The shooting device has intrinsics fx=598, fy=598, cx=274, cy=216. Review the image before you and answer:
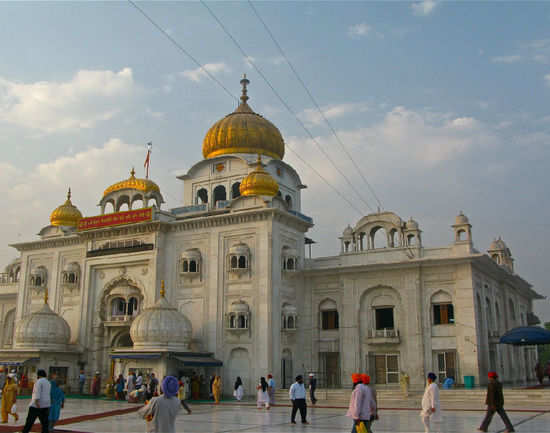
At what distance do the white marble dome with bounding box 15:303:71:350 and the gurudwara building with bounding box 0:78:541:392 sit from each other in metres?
0.07

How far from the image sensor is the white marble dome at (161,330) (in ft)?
86.1

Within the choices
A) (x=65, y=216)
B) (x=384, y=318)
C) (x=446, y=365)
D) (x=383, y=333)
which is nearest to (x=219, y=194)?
(x=65, y=216)

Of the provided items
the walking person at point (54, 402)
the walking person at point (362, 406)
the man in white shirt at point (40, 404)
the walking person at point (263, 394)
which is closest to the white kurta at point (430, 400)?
the walking person at point (362, 406)

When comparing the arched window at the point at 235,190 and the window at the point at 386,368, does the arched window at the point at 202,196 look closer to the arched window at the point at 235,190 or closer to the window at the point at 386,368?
the arched window at the point at 235,190

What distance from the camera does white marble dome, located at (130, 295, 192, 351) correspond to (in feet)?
86.1

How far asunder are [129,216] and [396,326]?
1457cm

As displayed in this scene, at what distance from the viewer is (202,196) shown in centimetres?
3409

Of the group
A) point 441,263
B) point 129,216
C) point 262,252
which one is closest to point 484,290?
point 441,263

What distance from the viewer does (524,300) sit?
1521 inches

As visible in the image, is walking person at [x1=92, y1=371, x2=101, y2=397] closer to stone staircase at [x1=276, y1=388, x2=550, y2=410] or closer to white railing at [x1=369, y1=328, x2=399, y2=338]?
stone staircase at [x1=276, y1=388, x2=550, y2=410]

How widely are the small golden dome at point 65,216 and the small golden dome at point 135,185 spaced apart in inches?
106

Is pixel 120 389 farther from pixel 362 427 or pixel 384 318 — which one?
pixel 362 427

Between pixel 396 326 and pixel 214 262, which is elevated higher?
pixel 214 262

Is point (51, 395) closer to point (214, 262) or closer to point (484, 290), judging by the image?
point (214, 262)
